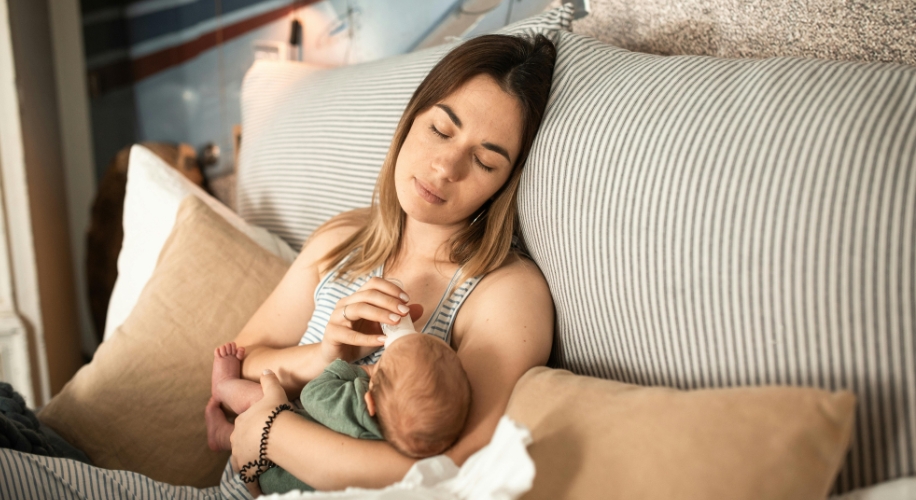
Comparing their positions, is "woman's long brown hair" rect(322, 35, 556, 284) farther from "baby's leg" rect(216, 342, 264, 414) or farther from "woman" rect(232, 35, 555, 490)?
"baby's leg" rect(216, 342, 264, 414)

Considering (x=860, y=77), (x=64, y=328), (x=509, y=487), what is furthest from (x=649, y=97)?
(x=64, y=328)

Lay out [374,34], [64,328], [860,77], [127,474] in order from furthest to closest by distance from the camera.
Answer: [64,328] < [374,34] < [127,474] < [860,77]

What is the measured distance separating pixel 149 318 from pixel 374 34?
1073mm

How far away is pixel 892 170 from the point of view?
0.66m

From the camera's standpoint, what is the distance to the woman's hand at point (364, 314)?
37.4 inches

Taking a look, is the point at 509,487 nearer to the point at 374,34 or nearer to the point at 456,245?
the point at 456,245

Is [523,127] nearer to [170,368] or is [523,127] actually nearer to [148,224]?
[170,368]

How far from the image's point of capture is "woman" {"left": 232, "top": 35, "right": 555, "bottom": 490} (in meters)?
0.90

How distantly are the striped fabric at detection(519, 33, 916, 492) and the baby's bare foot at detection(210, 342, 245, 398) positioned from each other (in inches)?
26.2

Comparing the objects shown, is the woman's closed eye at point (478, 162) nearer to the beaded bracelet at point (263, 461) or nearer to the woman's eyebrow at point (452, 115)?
the woman's eyebrow at point (452, 115)

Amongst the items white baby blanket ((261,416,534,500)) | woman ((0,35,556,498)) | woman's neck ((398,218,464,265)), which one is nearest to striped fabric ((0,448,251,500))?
woman ((0,35,556,498))

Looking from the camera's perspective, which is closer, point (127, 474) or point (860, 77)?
point (860, 77)

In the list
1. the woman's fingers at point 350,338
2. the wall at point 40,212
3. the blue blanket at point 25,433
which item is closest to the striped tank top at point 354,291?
the woman's fingers at point 350,338

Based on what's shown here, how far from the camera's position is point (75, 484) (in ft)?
3.17
